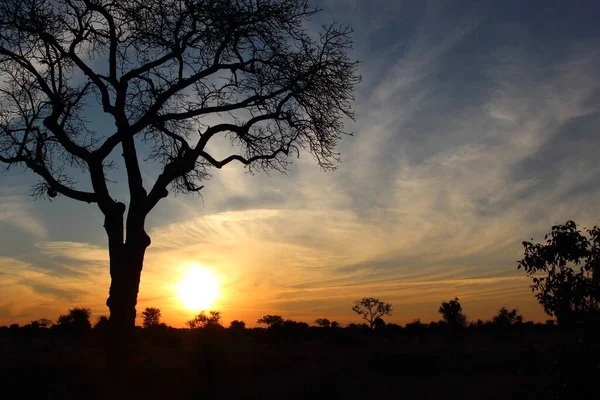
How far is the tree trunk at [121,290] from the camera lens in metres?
9.45

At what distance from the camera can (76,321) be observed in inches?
1464

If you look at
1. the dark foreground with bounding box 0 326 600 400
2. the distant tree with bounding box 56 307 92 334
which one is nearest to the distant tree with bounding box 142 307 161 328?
the distant tree with bounding box 56 307 92 334

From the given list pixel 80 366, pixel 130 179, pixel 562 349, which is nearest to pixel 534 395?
pixel 562 349

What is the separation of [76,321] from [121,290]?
3094 cm

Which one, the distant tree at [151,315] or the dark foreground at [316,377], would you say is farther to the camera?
the distant tree at [151,315]

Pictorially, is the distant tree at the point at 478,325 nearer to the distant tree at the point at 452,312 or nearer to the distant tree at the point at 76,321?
the distant tree at the point at 452,312

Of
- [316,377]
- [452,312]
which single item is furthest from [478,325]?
[316,377]

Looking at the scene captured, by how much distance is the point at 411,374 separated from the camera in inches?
584

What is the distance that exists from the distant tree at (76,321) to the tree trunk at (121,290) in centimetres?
2606

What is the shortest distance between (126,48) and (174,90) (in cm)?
137

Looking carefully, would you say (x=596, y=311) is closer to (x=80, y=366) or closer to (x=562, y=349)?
(x=562, y=349)

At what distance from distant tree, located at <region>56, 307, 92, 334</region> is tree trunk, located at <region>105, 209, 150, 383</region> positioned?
26.1 metres

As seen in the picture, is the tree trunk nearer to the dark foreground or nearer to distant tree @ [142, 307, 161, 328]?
the dark foreground

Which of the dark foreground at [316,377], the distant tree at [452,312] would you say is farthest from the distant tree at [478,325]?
the dark foreground at [316,377]
